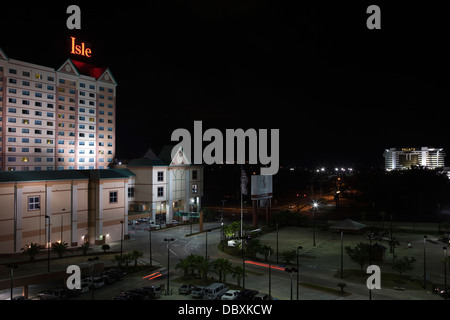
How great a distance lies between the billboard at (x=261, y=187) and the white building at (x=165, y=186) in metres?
13.9

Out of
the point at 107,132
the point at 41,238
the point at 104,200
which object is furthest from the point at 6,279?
the point at 107,132

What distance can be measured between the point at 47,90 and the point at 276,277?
220 feet

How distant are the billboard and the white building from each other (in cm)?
1393

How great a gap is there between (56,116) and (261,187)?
167ft

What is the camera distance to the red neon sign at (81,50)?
86875mm

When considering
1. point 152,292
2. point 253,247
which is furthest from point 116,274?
point 253,247

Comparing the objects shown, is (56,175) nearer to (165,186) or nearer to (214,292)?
(165,186)

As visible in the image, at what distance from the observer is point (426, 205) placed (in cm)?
10138

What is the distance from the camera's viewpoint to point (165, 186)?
7200cm

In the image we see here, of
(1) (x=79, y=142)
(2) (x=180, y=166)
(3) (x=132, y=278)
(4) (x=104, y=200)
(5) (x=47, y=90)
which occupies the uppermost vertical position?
→ (5) (x=47, y=90)

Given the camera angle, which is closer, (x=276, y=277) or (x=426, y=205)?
(x=276, y=277)

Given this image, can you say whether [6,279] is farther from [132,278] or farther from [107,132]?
[107,132]

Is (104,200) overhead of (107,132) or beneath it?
beneath

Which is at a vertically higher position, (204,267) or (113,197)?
(113,197)
